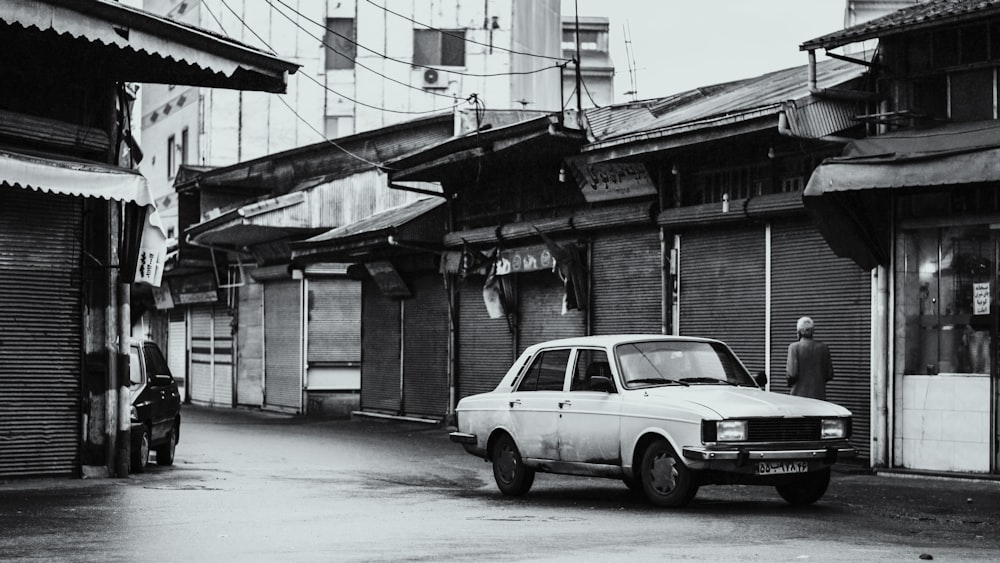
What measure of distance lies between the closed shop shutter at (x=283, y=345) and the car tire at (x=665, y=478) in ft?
72.6

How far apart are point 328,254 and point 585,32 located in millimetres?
52009

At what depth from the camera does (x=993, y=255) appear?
15.7m

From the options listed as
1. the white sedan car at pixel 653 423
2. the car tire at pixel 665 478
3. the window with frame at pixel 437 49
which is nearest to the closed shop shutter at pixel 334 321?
the window with frame at pixel 437 49

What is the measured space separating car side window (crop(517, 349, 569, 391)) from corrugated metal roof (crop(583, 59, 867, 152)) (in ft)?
14.4

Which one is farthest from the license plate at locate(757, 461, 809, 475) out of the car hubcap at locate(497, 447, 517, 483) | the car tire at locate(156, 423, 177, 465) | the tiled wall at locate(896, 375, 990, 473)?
the car tire at locate(156, 423, 177, 465)

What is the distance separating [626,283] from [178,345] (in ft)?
80.5

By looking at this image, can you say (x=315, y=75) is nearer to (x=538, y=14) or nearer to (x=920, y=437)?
(x=538, y=14)

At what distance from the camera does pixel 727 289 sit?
62.8ft

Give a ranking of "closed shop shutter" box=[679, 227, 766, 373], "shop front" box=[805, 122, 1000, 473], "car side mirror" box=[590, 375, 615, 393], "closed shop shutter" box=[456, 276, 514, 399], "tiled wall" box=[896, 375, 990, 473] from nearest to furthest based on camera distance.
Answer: "car side mirror" box=[590, 375, 615, 393] → "shop front" box=[805, 122, 1000, 473] → "tiled wall" box=[896, 375, 990, 473] → "closed shop shutter" box=[679, 227, 766, 373] → "closed shop shutter" box=[456, 276, 514, 399]

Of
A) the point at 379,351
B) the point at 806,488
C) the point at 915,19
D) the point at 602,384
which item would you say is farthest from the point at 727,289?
the point at 379,351

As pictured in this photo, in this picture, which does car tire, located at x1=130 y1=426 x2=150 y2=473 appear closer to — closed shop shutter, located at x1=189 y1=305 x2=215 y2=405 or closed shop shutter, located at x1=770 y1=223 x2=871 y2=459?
closed shop shutter, located at x1=770 y1=223 x2=871 y2=459

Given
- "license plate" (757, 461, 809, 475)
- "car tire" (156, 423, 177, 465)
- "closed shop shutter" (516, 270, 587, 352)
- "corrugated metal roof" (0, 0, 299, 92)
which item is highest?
"corrugated metal roof" (0, 0, 299, 92)

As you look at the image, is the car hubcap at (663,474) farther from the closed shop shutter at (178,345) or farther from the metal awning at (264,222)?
the closed shop shutter at (178,345)

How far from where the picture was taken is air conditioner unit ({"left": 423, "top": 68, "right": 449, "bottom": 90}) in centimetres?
4906
